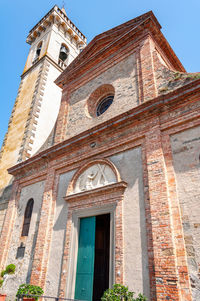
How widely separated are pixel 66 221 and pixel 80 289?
203cm

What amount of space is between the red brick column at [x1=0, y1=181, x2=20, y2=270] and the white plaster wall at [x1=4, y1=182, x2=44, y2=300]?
0.70 feet

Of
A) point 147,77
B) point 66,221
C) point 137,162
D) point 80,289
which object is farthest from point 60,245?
point 147,77

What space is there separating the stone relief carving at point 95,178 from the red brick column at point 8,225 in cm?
386

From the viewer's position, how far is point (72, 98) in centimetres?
1050

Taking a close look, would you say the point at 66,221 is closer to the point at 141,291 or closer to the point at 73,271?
the point at 73,271

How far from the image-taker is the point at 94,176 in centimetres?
747

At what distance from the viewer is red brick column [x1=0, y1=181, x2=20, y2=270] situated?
9.23m

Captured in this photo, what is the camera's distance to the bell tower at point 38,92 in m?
12.3

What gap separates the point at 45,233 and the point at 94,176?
266 cm

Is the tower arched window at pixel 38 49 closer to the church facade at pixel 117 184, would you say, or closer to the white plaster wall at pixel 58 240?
the church facade at pixel 117 184

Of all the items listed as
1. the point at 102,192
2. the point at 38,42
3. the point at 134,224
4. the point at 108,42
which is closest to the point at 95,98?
the point at 108,42

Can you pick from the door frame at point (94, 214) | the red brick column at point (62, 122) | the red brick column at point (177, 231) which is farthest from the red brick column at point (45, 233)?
the red brick column at point (177, 231)

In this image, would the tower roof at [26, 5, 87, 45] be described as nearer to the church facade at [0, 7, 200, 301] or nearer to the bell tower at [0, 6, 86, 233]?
the bell tower at [0, 6, 86, 233]

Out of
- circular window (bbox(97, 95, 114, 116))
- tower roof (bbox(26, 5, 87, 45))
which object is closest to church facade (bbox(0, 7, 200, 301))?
circular window (bbox(97, 95, 114, 116))
